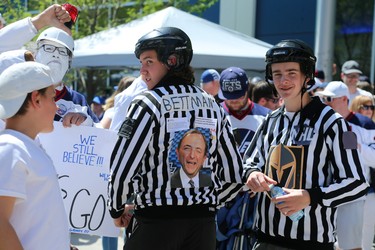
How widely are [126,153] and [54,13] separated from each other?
5.19 ft

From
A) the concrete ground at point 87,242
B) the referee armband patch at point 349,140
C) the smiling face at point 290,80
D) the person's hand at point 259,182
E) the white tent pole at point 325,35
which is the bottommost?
the concrete ground at point 87,242

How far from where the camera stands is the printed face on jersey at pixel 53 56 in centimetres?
367

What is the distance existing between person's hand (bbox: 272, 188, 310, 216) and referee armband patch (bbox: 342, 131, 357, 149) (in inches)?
13.7

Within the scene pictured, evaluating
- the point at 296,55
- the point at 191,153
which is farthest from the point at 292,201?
the point at 296,55

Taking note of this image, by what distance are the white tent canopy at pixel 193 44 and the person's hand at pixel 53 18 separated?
178 inches

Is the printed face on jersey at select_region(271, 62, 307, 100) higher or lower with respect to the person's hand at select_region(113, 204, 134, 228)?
higher

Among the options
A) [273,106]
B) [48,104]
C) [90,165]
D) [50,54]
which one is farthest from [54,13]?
[273,106]

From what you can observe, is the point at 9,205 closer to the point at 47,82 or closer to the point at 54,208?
the point at 54,208

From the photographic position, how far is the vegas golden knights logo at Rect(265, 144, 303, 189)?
2.95 metres

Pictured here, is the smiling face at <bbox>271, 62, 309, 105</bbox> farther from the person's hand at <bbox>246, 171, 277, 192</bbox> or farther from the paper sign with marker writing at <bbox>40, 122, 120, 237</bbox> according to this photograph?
the paper sign with marker writing at <bbox>40, 122, 120, 237</bbox>

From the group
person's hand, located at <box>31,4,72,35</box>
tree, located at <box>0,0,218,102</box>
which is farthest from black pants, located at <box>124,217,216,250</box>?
tree, located at <box>0,0,218,102</box>

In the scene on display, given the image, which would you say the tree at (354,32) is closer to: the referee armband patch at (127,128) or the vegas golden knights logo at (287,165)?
the vegas golden knights logo at (287,165)

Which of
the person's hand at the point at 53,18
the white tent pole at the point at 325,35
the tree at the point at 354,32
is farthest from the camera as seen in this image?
the tree at the point at 354,32

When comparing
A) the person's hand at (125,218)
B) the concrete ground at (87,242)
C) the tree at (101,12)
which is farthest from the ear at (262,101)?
the tree at (101,12)
